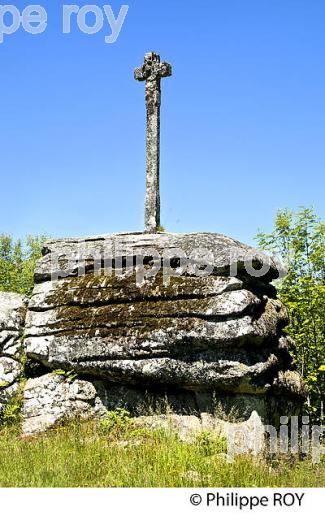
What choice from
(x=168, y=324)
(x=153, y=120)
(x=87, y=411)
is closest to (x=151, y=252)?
(x=168, y=324)

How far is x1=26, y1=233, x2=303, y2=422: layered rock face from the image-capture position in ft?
32.2

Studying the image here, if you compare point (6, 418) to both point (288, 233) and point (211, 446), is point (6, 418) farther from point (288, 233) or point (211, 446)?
point (288, 233)

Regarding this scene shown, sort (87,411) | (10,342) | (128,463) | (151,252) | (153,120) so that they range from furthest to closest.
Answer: (153,120) → (10,342) → (151,252) → (87,411) → (128,463)

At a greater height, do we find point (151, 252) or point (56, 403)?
point (151, 252)

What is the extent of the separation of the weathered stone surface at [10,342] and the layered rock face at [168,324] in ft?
1.89

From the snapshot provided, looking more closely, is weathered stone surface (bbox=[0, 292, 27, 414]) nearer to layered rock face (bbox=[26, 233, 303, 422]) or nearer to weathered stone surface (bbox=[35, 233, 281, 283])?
layered rock face (bbox=[26, 233, 303, 422])

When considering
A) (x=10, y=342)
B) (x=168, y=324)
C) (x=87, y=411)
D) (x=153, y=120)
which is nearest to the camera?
(x=168, y=324)

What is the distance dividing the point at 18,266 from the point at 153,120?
42.8ft

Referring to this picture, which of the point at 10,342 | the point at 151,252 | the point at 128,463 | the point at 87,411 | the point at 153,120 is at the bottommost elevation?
the point at 128,463

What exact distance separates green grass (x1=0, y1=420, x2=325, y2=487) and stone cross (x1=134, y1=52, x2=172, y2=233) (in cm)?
443

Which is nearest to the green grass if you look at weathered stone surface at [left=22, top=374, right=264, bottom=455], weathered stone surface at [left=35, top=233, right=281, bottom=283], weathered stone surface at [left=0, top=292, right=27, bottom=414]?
weathered stone surface at [left=22, top=374, right=264, bottom=455]

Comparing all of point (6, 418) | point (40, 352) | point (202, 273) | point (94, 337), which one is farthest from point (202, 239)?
point (6, 418)

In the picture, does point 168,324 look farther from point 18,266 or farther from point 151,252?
point 18,266

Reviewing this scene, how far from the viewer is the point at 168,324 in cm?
998
